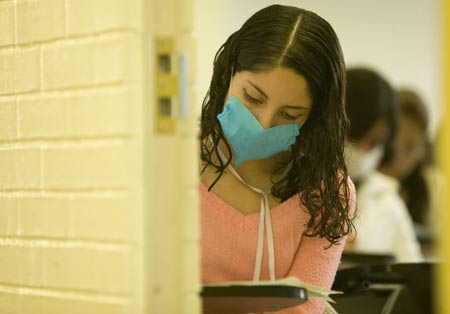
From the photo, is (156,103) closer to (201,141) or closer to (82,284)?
(82,284)

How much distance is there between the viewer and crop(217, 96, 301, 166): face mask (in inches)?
66.0

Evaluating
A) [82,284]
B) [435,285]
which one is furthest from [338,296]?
[82,284]

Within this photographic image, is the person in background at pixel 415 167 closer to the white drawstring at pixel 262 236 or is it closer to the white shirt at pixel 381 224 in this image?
the white shirt at pixel 381 224

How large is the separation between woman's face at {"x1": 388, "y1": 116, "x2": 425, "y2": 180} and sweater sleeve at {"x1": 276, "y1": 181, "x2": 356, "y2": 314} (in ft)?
9.51

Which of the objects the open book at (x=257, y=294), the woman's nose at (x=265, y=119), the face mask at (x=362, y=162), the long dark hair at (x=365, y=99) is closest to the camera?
the open book at (x=257, y=294)

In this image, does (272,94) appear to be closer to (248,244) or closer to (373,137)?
(248,244)

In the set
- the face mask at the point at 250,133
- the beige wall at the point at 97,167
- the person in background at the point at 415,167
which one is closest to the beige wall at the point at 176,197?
the beige wall at the point at 97,167

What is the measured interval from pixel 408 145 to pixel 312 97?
306 centimetres

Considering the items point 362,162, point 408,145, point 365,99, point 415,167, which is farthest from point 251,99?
point 415,167

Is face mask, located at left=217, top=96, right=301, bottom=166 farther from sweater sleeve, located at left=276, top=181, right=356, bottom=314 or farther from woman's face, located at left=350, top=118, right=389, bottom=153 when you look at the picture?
woman's face, located at left=350, top=118, right=389, bottom=153

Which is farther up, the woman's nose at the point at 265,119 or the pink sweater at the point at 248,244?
the woman's nose at the point at 265,119

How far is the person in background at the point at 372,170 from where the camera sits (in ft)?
11.0

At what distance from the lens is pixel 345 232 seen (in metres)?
1.78

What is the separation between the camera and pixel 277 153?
1811mm
